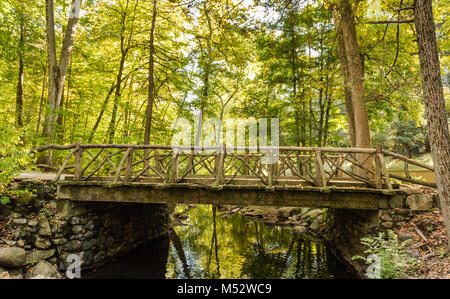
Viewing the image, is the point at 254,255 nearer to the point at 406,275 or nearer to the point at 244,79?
the point at 406,275

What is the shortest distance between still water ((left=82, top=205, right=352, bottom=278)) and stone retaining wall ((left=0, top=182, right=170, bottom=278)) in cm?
66

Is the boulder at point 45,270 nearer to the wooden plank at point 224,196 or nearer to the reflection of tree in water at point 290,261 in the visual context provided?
the wooden plank at point 224,196

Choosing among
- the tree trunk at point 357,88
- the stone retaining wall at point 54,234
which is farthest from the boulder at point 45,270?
the tree trunk at point 357,88

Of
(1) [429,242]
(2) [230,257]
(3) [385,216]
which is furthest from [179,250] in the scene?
(1) [429,242]

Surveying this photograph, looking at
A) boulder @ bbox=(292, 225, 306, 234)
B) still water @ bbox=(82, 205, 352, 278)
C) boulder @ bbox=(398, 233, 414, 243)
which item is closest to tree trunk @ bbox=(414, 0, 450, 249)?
boulder @ bbox=(398, 233, 414, 243)

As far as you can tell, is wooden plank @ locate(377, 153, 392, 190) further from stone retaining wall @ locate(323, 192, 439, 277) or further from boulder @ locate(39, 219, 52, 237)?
boulder @ locate(39, 219, 52, 237)

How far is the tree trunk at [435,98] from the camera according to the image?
4566 millimetres

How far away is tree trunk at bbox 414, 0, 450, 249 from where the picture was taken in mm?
4566

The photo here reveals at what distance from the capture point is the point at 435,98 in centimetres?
463

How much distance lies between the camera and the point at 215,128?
61.8ft

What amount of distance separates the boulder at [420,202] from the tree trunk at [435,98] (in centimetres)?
162

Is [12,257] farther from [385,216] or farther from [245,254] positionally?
[385,216]

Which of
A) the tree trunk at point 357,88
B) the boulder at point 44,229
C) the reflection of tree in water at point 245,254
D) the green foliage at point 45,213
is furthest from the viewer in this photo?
the tree trunk at point 357,88
